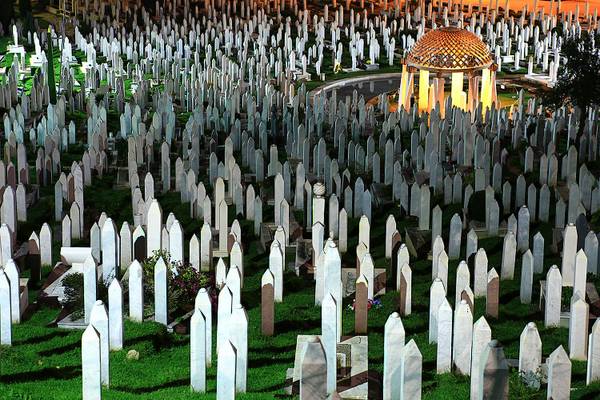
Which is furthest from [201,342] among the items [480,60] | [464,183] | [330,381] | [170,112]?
[480,60]

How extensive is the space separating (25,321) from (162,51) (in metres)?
21.5

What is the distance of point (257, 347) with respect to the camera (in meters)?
16.0

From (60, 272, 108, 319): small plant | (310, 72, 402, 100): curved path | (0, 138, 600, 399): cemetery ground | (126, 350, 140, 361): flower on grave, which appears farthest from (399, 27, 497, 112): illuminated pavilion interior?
(126, 350, 140, 361): flower on grave

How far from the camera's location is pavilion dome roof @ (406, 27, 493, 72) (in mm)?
30172

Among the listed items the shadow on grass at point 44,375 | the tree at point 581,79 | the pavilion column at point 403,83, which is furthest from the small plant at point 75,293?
the pavilion column at point 403,83

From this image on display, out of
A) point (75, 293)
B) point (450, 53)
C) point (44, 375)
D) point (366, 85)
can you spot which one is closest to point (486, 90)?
point (450, 53)

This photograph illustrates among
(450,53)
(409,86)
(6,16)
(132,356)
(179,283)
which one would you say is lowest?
(132,356)

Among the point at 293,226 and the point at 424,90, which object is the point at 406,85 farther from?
the point at 293,226

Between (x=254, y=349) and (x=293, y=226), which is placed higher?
(x=293, y=226)

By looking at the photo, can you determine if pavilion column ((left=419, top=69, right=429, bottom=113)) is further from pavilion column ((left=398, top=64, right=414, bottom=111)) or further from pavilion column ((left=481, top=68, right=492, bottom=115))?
pavilion column ((left=481, top=68, right=492, bottom=115))

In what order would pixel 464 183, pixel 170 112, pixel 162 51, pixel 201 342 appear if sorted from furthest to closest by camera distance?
pixel 162 51 → pixel 170 112 → pixel 464 183 → pixel 201 342

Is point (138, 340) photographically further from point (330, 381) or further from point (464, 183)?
point (464, 183)

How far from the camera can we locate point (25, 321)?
16.9 meters

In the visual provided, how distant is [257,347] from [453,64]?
1551cm
